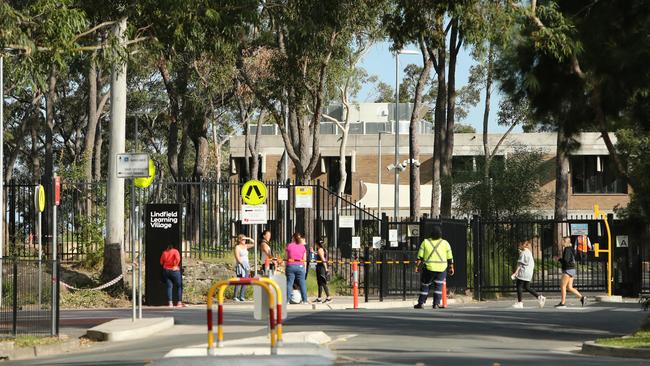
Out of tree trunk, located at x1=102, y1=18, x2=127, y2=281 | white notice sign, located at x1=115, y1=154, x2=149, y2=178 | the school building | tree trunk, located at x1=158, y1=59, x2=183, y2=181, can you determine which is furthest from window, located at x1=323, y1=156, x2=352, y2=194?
white notice sign, located at x1=115, y1=154, x2=149, y2=178

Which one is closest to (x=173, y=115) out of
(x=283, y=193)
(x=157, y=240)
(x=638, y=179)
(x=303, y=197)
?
(x=283, y=193)

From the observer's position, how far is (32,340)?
2020 cm

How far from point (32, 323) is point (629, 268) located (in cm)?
1857

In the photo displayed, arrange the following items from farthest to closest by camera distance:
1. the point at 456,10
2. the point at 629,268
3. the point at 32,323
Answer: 1. the point at 629,268
2. the point at 456,10
3. the point at 32,323

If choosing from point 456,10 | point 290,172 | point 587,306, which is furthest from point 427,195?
point 456,10

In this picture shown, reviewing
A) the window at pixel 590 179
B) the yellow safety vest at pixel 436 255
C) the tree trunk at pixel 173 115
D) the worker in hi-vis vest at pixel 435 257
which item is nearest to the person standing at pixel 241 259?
the worker in hi-vis vest at pixel 435 257

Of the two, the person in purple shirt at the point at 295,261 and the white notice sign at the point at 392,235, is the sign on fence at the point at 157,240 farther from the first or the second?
the white notice sign at the point at 392,235

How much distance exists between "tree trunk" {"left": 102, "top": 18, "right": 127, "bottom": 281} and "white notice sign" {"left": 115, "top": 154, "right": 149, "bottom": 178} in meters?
7.10

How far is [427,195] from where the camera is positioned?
6694 centimetres

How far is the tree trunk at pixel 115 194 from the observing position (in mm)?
29859

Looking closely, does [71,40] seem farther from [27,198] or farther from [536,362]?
[27,198]

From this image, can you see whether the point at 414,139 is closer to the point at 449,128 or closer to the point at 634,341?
the point at 449,128

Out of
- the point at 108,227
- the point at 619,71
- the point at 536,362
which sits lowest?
the point at 536,362

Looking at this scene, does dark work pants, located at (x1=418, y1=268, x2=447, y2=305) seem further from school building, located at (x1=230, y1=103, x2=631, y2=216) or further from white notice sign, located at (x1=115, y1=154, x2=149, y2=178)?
school building, located at (x1=230, y1=103, x2=631, y2=216)
